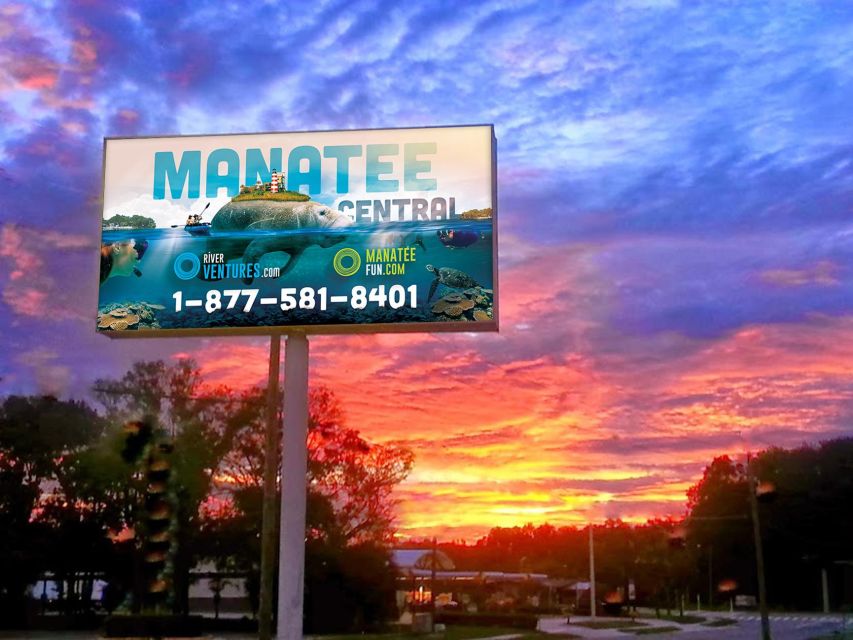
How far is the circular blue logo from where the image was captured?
26953 mm

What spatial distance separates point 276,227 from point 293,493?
671 centimetres

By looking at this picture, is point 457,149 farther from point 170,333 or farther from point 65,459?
point 65,459

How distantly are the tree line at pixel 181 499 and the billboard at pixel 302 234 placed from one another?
76.2ft

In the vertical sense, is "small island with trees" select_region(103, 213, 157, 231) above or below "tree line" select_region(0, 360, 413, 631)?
above

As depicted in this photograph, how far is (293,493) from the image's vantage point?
27.7 m

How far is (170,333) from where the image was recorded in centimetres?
2683

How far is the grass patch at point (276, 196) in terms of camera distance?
27.1 metres

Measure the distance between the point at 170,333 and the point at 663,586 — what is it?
3365 inches

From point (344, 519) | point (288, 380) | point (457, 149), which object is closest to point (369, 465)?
point (344, 519)

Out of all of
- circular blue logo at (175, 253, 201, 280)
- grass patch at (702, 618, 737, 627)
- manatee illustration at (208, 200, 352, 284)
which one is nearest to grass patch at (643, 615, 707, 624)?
grass patch at (702, 618, 737, 627)

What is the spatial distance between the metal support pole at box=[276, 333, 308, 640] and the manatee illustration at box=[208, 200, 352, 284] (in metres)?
2.31

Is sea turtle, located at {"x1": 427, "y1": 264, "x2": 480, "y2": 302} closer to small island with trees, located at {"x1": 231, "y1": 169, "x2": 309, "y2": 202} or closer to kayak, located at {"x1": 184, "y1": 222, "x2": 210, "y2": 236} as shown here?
small island with trees, located at {"x1": 231, "y1": 169, "x2": 309, "y2": 202}

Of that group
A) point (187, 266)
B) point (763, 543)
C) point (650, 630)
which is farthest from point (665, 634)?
point (763, 543)

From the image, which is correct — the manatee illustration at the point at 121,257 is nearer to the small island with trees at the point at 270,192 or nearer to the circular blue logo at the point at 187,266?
the circular blue logo at the point at 187,266
